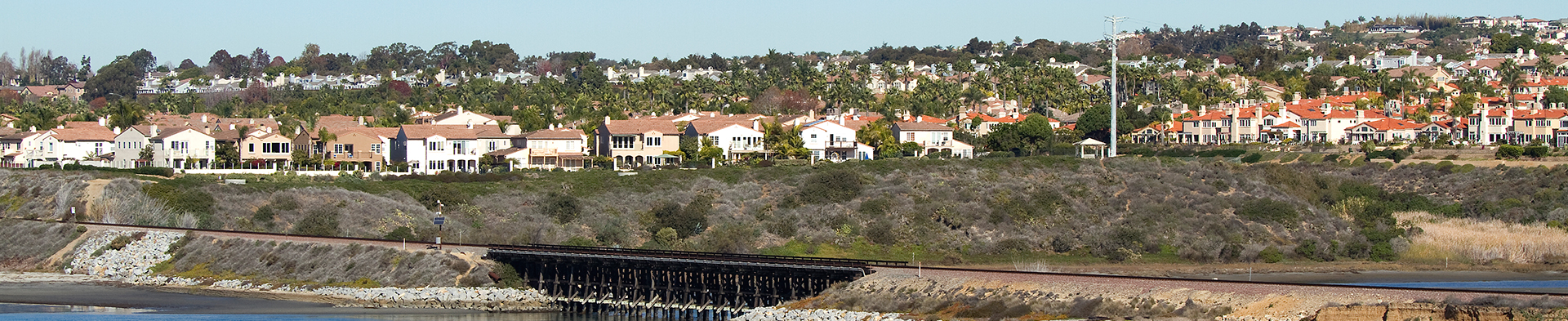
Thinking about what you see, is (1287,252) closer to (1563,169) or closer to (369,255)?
(1563,169)

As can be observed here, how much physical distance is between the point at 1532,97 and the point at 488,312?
11047 cm

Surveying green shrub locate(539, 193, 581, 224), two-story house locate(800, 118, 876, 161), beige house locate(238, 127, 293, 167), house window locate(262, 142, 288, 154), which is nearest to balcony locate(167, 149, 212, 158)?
beige house locate(238, 127, 293, 167)

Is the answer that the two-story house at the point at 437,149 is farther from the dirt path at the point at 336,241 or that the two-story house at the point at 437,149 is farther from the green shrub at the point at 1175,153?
the green shrub at the point at 1175,153

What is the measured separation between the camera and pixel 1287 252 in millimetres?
76125

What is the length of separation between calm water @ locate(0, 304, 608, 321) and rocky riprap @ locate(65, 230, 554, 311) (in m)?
1.23

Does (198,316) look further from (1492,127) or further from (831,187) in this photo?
(1492,127)

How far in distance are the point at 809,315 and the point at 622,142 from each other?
57369mm

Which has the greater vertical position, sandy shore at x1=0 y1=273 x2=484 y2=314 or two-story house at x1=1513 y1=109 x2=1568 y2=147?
two-story house at x1=1513 y1=109 x2=1568 y2=147

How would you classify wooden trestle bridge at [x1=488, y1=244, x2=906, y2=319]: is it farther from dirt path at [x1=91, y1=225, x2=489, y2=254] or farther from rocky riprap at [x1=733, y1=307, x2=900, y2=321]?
dirt path at [x1=91, y1=225, x2=489, y2=254]

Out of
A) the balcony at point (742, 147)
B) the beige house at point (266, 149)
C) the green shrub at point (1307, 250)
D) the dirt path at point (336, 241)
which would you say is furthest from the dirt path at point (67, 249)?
the green shrub at point (1307, 250)

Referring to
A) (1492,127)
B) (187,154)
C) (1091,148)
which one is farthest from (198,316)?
(1492,127)

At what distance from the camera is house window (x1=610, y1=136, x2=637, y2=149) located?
341 ft

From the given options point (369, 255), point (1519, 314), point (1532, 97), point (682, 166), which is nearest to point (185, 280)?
point (369, 255)

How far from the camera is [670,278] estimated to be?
5550cm
